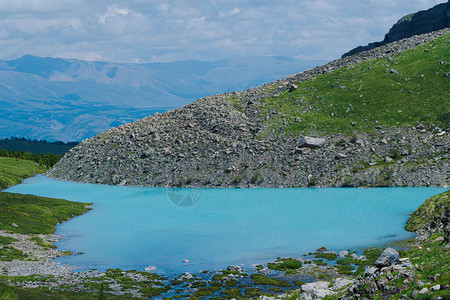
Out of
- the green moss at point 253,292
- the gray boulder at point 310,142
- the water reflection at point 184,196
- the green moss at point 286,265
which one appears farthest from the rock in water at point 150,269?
the gray boulder at point 310,142

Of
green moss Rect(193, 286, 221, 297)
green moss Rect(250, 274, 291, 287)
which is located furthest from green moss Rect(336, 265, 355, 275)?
green moss Rect(193, 286, 221, 297)

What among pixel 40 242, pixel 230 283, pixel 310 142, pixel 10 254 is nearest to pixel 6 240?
pixel 40 242

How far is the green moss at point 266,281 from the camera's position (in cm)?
4535

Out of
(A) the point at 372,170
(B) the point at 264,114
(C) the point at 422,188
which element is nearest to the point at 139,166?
(B) the point at 264,114

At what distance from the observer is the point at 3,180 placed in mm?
162250

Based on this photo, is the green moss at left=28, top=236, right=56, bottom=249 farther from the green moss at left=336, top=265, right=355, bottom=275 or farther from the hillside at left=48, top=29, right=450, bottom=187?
the hillside at left=48, top=29, right=450, bottom=187

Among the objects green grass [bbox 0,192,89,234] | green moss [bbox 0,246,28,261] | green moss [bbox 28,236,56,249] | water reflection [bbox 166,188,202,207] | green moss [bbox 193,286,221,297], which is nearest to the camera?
green moss [bbox 193,286,221,297]

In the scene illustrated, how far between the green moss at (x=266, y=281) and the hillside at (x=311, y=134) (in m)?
75.2

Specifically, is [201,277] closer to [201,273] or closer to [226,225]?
[201,273]

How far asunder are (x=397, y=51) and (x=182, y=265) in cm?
14697

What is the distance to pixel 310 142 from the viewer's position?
134 metres

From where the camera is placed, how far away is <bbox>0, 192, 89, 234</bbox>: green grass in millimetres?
81750

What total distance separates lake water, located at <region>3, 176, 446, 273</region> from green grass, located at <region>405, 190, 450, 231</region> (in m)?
2.22

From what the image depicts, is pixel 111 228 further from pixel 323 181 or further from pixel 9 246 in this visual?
pixel 323 181
